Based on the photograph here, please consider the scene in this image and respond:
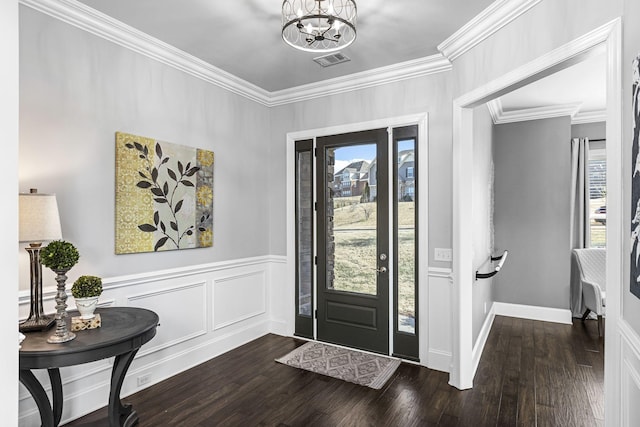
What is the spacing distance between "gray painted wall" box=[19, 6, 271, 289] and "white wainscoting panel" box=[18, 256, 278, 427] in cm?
14

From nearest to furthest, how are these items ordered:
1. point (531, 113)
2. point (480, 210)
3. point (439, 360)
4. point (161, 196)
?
point (161, 196)
point (439, 360)
point (480, 210)
point (531, 113)

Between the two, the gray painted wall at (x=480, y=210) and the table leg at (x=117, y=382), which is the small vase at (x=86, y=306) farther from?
the gray painted wall at (x=480, y=210)

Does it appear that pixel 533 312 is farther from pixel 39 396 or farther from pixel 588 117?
pixel 39 396

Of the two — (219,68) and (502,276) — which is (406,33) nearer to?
(219,68)

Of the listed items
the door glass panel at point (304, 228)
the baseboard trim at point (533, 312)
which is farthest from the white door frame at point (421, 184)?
the baseboard trim at point (533, 312)

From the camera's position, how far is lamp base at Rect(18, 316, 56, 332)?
81.2 inches

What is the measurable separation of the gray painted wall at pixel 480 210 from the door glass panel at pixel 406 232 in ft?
1.80

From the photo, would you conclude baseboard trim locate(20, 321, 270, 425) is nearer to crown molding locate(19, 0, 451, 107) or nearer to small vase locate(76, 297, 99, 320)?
small vase locate(76, 297, 99, 320)

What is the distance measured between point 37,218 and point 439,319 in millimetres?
3101

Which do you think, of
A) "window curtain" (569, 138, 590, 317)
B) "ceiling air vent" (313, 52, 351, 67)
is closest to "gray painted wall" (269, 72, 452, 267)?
"ceiling air vent" (313, 52, 351, 67)

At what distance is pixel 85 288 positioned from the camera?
2203mm

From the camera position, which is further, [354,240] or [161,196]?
[354,240]

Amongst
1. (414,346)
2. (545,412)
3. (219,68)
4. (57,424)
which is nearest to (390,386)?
(414,346)

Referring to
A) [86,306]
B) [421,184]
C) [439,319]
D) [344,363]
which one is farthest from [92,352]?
[421,184]
